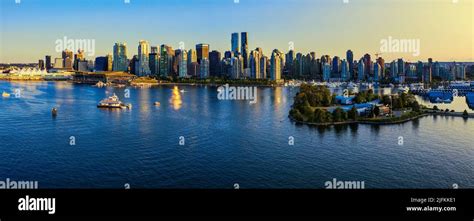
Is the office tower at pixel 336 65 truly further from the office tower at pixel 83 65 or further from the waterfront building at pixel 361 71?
the office tower at pixel 83 65

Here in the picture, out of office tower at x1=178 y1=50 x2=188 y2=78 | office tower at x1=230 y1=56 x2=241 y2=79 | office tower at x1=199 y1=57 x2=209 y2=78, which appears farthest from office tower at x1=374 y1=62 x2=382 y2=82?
office tower at x1=178 y1=50 x2=188 y2=78

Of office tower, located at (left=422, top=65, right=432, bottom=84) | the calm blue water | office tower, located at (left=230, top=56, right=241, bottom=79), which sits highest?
office tower, located at (left=230, top=56, right=241, bottom=79)

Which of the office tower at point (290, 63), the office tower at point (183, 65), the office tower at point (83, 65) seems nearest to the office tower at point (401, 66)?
the office tower at point (290, 63)

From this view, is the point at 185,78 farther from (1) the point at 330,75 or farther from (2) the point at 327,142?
(2) the point at 327,142

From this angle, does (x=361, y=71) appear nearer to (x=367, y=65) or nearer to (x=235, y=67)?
(x=367, y=65)

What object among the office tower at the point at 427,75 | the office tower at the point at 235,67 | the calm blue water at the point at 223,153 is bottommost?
the calm blue water at the point at 223,153

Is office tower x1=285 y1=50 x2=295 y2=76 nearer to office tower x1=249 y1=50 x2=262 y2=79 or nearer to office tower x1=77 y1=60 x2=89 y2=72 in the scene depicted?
office tower x1=249 y1=50 x2=262 y2=79

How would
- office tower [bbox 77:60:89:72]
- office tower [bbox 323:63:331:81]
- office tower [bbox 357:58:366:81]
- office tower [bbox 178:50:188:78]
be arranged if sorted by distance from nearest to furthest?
office tower [bbox 357:58:366:81] → office tower [bbox 323:63:331:81] → office tower [bbox 178:50:188:78] → office tower [bbox 77:60:89:72]
